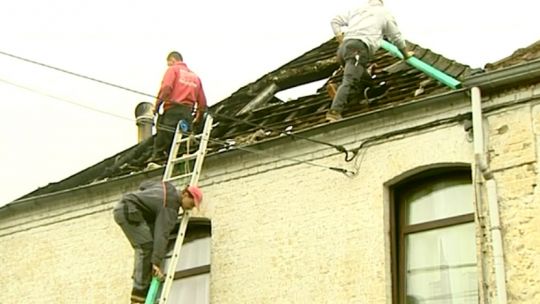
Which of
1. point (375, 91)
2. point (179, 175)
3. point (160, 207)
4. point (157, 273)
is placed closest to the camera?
point (157, 273)

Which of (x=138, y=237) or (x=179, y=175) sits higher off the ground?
(x=179, y=175)

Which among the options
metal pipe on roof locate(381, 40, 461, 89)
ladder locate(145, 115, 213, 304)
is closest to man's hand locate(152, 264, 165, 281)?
ladder locate(145, 115, 213, 304)

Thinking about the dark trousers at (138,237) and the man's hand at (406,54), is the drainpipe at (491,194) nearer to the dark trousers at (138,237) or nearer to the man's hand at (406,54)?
the man's hand at (406,54)

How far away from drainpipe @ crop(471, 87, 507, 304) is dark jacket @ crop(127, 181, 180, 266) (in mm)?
3381

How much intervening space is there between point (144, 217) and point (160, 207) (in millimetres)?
271

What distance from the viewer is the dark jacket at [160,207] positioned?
1318cm

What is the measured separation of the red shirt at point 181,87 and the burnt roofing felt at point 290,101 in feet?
1.35

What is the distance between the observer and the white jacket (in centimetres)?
1427

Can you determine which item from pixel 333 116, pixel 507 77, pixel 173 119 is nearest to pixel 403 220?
pixel 333 116

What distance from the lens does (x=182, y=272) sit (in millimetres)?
14602

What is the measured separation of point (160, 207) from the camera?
1321 centimetres

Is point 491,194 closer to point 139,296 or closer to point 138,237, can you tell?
point 138,237

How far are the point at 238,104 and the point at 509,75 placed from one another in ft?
17.9

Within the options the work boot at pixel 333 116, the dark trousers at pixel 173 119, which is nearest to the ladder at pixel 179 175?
the dark trousers at pixel 173 119
